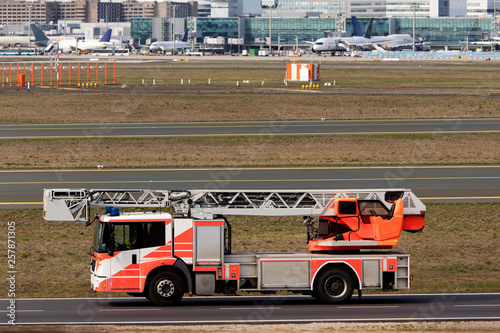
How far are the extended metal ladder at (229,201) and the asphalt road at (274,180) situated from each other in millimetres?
15480

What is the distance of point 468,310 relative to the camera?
73.6 ft

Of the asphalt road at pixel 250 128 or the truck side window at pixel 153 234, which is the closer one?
the truck side window at pixel 153 234

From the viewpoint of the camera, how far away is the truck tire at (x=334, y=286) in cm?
Result: 2245

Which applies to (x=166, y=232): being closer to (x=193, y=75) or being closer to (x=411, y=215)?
(x=411, y=215)

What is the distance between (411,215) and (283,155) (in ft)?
99.8

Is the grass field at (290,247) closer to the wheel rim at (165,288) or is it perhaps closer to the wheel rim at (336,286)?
the wheel rim at (165,288)

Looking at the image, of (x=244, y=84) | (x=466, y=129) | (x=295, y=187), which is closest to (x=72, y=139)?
(x=295, y=187)

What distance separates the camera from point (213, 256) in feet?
72.7

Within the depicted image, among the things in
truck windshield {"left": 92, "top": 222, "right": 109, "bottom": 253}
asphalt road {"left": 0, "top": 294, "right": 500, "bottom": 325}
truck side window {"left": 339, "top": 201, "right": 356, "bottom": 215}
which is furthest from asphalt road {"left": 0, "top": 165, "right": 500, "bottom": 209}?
truck side window {"left": 339, "top": 201, "right": 356, "bottom": 215}

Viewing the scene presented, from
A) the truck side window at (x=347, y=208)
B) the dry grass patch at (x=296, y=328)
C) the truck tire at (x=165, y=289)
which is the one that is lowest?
the dry grass patch at (x=296, y=328)

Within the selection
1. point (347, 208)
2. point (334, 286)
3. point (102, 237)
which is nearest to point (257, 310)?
point (334, 286)

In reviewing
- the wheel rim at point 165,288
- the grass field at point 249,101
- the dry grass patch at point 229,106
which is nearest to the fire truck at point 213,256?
the wheel rim at point 165,288

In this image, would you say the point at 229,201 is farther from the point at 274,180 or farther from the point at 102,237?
the point at 274,180

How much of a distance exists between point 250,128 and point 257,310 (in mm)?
44479
